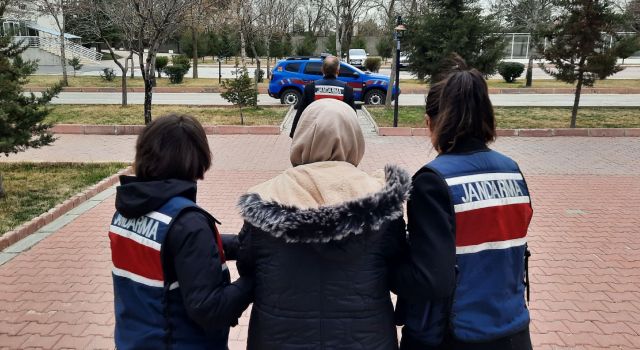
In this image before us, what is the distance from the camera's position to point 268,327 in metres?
1.80

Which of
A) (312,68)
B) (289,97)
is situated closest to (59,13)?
(289,97)

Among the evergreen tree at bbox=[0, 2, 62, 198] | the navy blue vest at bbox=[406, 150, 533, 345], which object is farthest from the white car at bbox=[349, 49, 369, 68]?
the navy blue vest at bbox=[406, 150, 533, 345]

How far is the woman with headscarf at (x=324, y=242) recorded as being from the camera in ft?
5.47

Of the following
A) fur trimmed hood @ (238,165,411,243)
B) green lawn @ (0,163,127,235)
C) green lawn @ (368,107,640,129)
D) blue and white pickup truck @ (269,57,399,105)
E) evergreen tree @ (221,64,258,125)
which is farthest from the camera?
blue and white pickup truck @ (269,57,399,105)

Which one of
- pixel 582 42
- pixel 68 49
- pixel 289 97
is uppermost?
pixel 68 49

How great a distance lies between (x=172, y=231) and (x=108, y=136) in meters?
11.4

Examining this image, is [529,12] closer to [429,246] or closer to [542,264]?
[542,264]

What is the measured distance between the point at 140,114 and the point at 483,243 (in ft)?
47.6

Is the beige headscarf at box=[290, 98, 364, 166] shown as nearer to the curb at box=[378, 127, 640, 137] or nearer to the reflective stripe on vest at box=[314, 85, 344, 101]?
the reflective stripe on vest at box=[314, 85, 344, 101]

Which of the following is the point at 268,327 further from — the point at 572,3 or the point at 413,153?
the point at 572,3

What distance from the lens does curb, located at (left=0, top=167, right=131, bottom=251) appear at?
18.7 feet

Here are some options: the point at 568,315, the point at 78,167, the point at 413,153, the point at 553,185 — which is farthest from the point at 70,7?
the point at 568,315

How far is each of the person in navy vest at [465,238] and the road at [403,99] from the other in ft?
54.5

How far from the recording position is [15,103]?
7.19m
